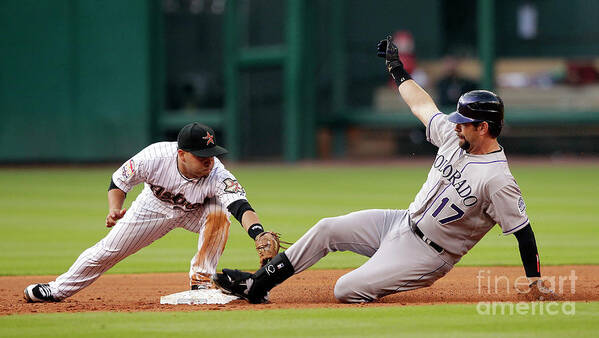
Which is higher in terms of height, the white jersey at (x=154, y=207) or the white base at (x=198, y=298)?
the white jersey at (x=154, y=207)

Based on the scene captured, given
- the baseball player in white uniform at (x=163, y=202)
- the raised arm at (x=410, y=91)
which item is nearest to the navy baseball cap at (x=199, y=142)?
the baseball player in white uniform at (x=163, y=202)

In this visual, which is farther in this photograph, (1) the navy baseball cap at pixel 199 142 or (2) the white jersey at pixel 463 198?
(1) the navy baseball cap at pixel 199 142

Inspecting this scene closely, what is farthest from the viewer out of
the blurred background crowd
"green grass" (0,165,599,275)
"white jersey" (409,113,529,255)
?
the blurred background crowd

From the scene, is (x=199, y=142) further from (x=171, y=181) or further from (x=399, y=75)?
(x=399, y=75)

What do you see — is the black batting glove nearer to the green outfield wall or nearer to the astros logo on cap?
the astros logo on cap

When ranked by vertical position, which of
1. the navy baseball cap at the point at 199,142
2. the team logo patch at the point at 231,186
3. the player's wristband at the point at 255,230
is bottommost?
the player's wristband at the point at 255,230

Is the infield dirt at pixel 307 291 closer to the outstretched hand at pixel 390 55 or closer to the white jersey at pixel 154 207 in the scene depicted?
the white jersey at pixel 154 207

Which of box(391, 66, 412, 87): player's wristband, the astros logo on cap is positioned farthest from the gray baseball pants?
box(391, 66, 412, 87): player's wristband
